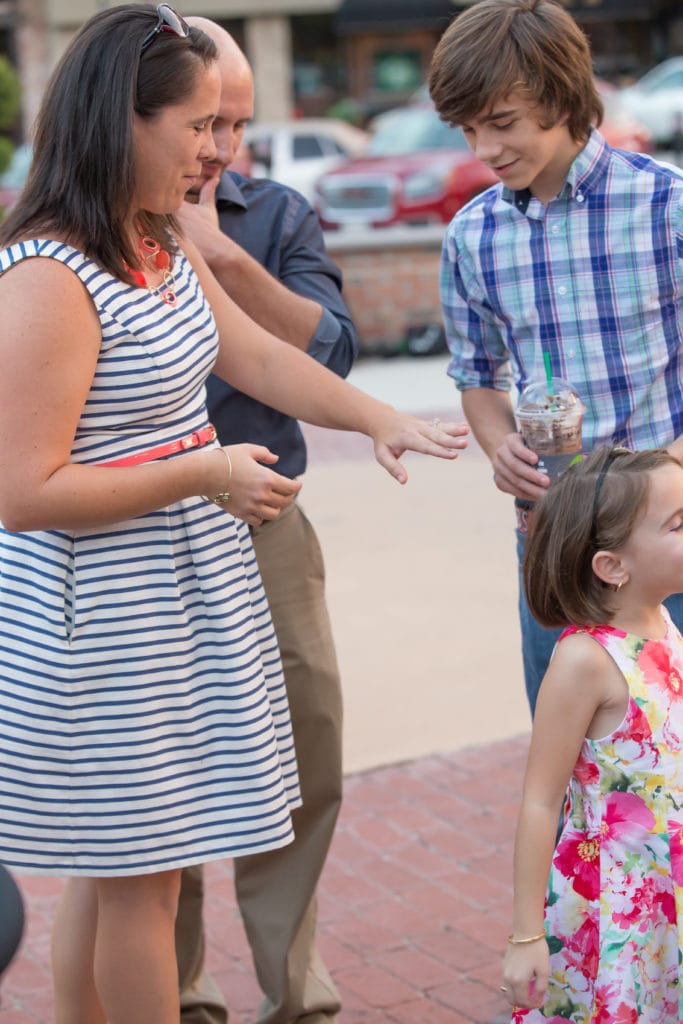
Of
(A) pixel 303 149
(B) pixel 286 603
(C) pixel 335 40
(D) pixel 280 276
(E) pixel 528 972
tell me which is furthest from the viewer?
(C) pixel 335 40

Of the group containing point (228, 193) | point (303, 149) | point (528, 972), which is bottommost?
point (303, 149)

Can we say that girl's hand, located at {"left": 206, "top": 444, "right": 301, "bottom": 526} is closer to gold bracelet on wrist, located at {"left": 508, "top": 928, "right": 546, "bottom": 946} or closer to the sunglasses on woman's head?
the sunglasses on woman's head

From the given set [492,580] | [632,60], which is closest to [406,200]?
[492,580]

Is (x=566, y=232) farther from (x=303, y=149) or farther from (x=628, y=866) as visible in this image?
(x=303, y=149)

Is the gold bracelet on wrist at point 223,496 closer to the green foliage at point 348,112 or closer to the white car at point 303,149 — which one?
the white car at point 303,149

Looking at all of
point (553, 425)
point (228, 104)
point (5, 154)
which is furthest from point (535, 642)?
point (5, 154)

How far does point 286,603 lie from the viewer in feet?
10.1

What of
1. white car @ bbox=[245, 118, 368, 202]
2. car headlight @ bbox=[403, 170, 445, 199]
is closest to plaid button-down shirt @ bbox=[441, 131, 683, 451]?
car headlight @ bbox=[403, 170, 445, 199]

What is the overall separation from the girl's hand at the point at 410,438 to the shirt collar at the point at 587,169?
52 cm

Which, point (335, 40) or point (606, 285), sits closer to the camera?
point (606, 285)

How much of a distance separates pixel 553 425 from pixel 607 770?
69cm

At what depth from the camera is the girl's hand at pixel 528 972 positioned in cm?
223

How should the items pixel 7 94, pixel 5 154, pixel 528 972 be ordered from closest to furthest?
pixel 528 972
pixel 7 94
pixel 5 154

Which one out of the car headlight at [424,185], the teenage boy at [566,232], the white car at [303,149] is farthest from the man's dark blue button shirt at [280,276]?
the white car at [303,149]
